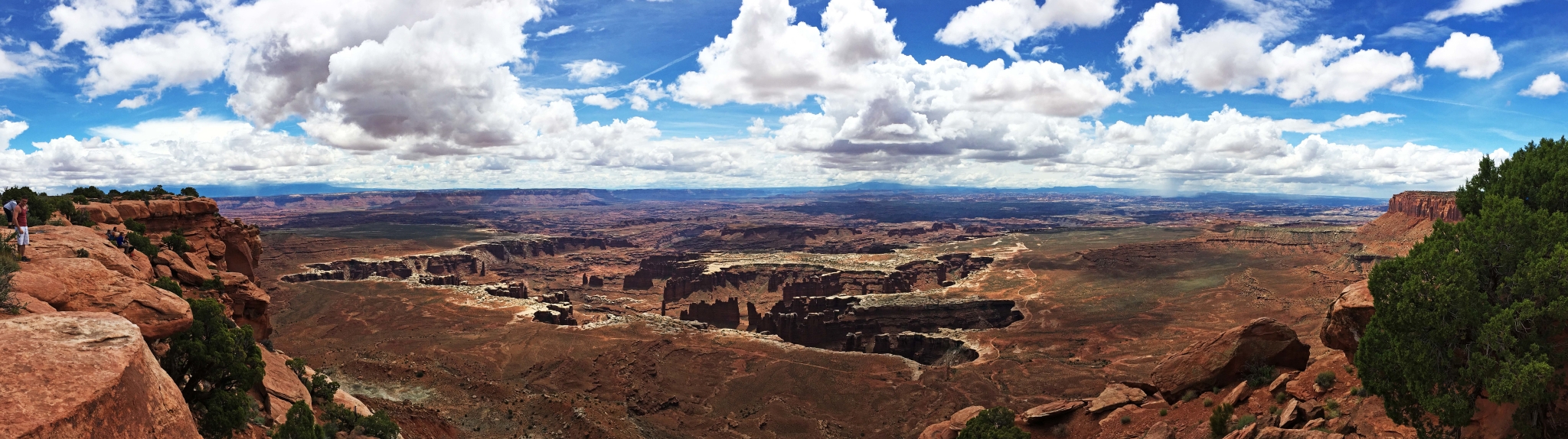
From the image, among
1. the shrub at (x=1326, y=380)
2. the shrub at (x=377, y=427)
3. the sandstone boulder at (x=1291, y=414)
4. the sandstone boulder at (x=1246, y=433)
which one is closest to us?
the sandstone boulder at (x=1246, y=433)

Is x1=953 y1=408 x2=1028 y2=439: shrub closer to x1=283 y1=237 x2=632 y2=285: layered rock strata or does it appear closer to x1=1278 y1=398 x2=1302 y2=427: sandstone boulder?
x1=1278 y1=398 x2=1302 y2=427: sandstone boulder

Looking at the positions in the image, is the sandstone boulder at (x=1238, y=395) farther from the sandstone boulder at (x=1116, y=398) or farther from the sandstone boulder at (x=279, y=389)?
the sandstone boulder at (x=279, y=389)

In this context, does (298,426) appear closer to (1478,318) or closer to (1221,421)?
(1221,421)

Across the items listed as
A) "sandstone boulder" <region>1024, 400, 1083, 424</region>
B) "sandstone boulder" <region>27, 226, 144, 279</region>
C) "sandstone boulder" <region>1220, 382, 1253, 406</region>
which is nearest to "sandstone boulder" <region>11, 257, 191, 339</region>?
"sandstone boulder" <region>27, 226, 144, 279</region>

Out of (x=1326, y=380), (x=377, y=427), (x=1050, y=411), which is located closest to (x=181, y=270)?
(x=377, y=427)

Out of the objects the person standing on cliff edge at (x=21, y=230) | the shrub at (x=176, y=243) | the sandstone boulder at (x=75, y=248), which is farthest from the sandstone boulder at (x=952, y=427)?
the shrub at (x=176, y=243)

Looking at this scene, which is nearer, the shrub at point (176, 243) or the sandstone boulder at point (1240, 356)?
the sandstone boulder at point (1240, 356)

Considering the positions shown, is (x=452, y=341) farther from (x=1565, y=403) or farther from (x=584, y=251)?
(x=584, y=251)
